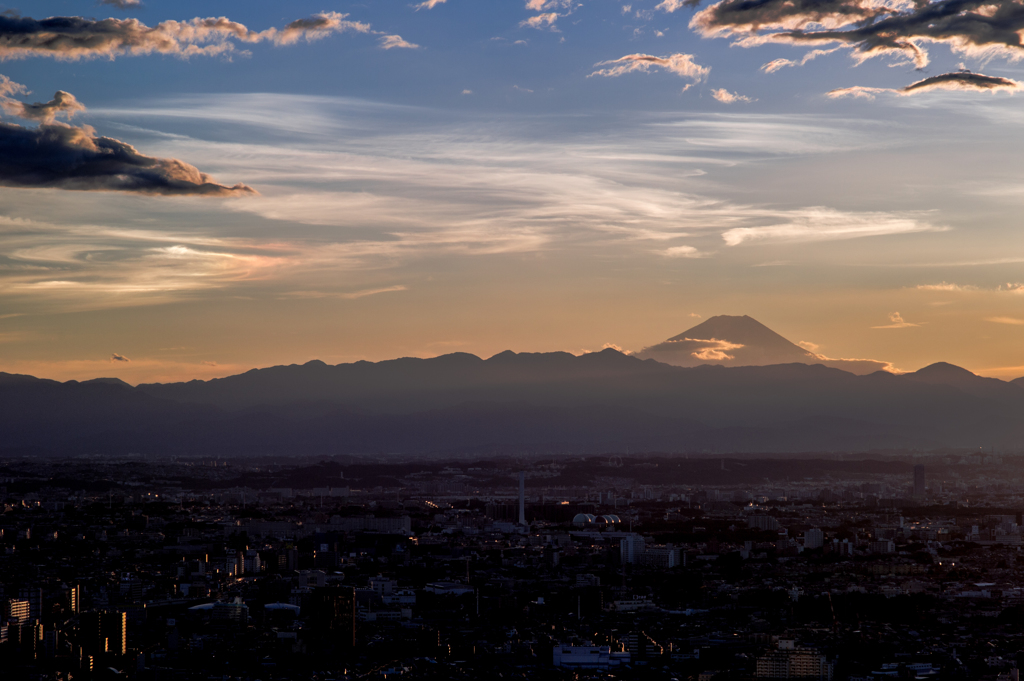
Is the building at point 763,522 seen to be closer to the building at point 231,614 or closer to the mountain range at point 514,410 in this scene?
the building at point 231,614

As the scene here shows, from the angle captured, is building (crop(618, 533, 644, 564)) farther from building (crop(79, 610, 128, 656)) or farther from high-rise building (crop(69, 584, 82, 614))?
building (crop(79, 610, 128, 656))

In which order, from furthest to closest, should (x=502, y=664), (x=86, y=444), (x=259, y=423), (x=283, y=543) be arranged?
(x=259, y=423), (x=86, y=444), (x=283, y=543), (x=502, y=664)

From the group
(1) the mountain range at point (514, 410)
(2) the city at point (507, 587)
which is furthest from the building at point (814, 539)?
(1) the mountain range at point (514, 410)

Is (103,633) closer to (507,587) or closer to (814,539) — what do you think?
(507,587)

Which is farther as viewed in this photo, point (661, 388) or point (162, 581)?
point (661, 388)

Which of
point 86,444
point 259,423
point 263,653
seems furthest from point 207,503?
point 259,423

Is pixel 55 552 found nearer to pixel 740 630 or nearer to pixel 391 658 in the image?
pixel 391 658
